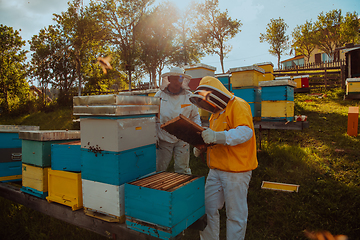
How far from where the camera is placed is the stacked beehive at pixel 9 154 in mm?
3168

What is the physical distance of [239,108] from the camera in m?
2.04

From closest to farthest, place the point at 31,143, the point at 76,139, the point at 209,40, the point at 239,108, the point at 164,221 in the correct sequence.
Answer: the point at 164,221
the point at 239,108
the point at 31,143
the point at 76,139
the point at 209,40

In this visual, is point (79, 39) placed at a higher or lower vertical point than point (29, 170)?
higher

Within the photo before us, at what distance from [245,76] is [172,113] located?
3.00 metres

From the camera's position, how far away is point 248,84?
5.44 meters

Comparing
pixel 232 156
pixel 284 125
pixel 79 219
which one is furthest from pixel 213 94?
pixel 284 125

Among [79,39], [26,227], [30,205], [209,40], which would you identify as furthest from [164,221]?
[209,40]

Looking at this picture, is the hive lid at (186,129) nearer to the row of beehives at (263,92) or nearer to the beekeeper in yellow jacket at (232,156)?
the beekeeper in yellow jacket at (232,156)

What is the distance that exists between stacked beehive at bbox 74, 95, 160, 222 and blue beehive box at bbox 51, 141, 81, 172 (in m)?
0.30

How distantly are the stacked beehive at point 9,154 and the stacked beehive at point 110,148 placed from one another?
2064 millimetres

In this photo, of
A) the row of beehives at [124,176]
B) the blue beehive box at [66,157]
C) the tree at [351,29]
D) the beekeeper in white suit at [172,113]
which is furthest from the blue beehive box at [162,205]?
the tree at [351,29]

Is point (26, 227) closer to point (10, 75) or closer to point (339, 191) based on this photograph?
point (339, 191)

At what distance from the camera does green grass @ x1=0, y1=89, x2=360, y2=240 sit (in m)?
3.33

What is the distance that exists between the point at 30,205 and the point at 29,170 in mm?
414
